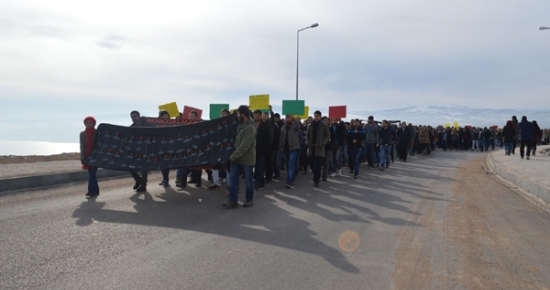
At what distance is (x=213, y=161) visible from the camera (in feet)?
28.8

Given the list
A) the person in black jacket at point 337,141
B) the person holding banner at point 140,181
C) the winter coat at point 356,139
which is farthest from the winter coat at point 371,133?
the person holding banner at point 140,181

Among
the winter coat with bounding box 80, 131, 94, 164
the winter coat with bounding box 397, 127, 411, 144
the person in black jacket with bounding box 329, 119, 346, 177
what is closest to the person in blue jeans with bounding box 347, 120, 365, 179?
the person in black jacket with bounding box 329, 119, 346, 177

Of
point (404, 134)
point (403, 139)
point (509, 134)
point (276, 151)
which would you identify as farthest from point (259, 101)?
point (509, 134)

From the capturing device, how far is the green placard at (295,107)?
18250 mm

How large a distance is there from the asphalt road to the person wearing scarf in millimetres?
239

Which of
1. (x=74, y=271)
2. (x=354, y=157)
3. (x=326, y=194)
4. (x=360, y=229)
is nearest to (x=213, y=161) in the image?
(x=326, y=194)

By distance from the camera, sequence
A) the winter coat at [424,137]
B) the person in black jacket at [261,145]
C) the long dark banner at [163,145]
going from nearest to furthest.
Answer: the long dark banner at [163,145], the person in black jacket at [261,145], the winter coat at [424,137]

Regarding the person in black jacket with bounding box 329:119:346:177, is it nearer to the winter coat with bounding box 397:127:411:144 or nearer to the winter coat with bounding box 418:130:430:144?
the winter coat with bounding box 397:127:411:144

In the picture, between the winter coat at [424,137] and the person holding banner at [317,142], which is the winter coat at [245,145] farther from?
the winter coat at [424,137]

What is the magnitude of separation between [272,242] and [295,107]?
13.5 m

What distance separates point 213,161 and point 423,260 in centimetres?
524

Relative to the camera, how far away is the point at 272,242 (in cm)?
530

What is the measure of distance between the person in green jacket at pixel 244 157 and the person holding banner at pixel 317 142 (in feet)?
10.9

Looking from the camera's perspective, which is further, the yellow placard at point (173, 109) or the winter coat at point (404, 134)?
the winter coat at point (404, 134)
